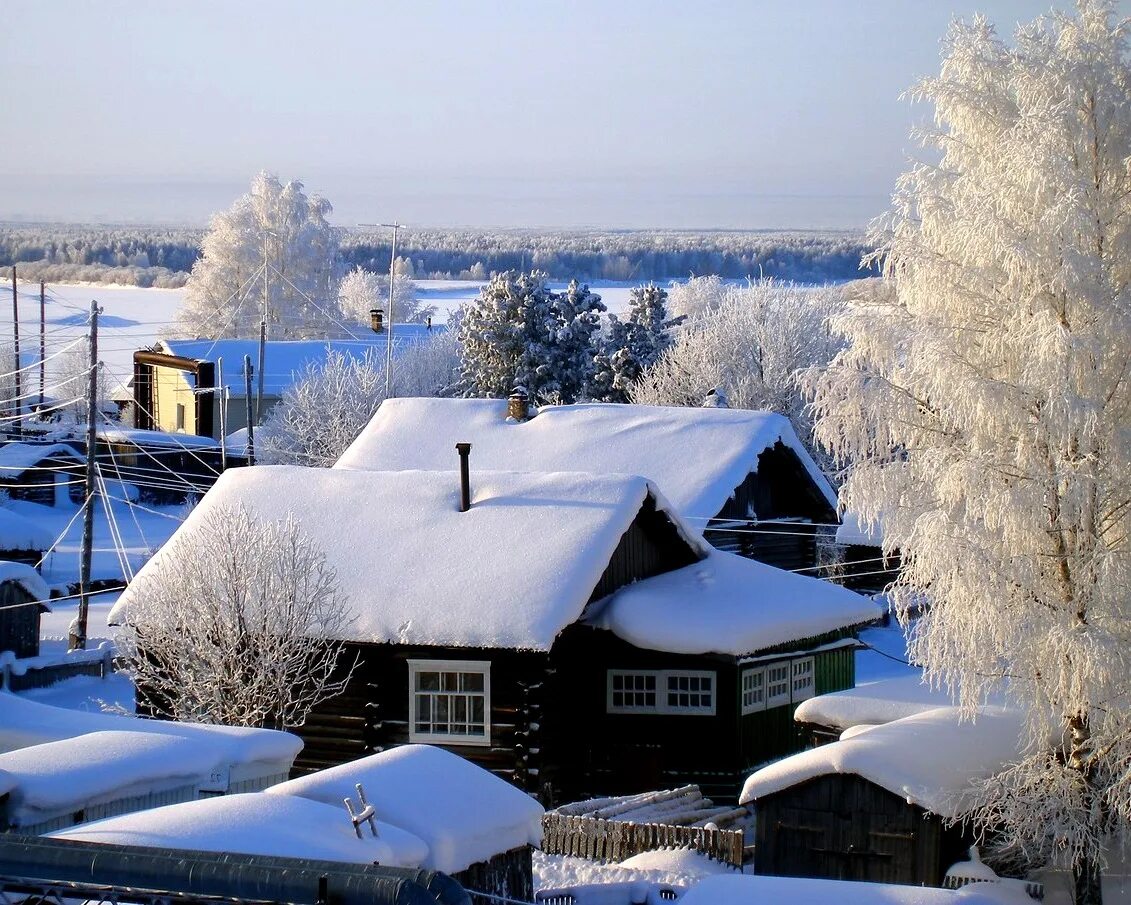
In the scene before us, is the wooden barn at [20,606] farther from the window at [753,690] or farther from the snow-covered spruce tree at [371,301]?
the snow-covered spruce tree at [371,301]

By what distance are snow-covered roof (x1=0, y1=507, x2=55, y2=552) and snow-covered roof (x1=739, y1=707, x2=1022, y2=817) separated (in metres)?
29.5

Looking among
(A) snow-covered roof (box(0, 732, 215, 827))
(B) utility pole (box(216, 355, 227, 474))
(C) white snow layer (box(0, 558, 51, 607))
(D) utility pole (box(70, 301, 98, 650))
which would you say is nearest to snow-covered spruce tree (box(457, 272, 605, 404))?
(B) utility pole (box(216, 355, 227, 474))

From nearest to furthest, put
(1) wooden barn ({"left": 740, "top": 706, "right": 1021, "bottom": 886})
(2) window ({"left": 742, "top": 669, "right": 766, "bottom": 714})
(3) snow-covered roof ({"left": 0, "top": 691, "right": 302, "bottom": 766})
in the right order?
(1) wooden barn ({"left": 740, "top": 706, "right": 1021, "bottom": 886}) → (3) snow-covered roof ({"left": 0, "top": 691, "right": 302, "bottom": 766}) → (2) window ({"left": 742, "top": 669, "right": 766, "bottom": 714})

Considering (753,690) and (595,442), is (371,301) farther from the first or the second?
(753,690)

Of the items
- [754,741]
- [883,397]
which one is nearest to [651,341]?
[754,741]

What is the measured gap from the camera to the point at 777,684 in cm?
2273

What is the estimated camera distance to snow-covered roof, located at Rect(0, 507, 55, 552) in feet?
129

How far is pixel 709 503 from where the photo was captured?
2872 cm

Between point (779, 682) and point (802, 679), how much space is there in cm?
84

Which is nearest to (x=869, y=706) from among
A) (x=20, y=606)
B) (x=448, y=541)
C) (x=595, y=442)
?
(x=448, y=541)

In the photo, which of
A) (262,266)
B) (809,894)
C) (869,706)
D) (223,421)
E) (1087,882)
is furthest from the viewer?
(262,266)

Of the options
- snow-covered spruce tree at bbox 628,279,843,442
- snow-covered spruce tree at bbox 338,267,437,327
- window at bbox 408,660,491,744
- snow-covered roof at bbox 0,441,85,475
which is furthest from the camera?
snow-covered spruce tree at bbox 338,267,437,327

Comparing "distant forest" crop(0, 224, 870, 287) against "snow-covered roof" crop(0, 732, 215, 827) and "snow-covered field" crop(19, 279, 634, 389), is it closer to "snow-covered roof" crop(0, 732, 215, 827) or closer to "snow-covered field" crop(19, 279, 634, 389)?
"snow-covered field" crop(19, 279, 634, 389)

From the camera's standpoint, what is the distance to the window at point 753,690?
71.1ft
